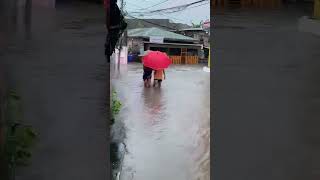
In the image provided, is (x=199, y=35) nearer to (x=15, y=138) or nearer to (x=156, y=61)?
(x=156, y=61)

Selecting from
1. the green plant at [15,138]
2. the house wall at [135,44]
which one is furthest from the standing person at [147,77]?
the green plant at [15,138]

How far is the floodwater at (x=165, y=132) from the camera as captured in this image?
5.22 m

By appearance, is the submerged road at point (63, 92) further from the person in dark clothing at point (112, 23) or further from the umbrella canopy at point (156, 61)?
the umbrella canopy at point (156, 61)

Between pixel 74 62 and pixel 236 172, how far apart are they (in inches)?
46.9

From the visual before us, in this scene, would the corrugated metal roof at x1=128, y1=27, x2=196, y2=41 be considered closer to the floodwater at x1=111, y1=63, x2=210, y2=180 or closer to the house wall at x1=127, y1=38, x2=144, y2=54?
the house wall at x1=127, y1=38, x2=144, y2=54

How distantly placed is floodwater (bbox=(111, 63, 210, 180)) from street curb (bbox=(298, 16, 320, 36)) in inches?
91.0

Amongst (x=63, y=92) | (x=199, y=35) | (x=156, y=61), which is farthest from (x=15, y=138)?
(x=199, y=35)

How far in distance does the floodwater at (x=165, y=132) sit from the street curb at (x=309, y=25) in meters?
2.31

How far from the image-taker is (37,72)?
286cm

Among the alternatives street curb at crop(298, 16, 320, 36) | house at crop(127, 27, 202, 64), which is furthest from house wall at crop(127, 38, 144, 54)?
street curb at crop(298, 16, 320, 36)

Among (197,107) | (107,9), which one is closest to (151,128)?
(197,107)

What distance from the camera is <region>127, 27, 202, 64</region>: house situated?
1912cm

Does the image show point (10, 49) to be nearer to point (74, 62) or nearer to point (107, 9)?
point (74, 62)

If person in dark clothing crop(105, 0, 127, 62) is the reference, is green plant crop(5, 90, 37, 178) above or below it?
below
